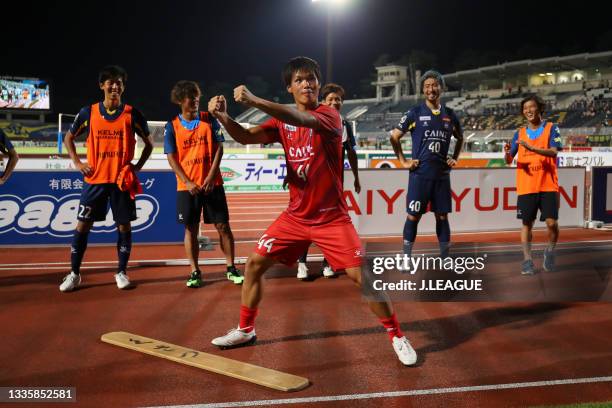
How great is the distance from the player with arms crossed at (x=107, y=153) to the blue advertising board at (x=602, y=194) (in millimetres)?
8657

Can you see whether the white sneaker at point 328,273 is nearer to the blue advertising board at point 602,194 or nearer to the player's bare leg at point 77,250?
the player's bare leg at point 77,250

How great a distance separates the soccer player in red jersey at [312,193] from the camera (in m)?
3.73

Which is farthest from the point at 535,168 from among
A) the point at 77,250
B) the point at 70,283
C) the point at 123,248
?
the point at 70,283

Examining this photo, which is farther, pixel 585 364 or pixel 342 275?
pixel 342 275

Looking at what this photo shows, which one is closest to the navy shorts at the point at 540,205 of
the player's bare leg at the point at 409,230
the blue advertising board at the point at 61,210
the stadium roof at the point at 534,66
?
the player's bare leg at the point at 409,230

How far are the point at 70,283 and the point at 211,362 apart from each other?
9.56 ft

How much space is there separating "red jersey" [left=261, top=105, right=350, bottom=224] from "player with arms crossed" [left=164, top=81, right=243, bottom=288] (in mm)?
2268

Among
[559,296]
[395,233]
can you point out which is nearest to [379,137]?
[395,233]

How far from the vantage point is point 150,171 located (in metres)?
9.19

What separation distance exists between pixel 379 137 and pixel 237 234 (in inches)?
1921

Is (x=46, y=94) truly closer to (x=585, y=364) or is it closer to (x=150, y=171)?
(x=150, y=171)

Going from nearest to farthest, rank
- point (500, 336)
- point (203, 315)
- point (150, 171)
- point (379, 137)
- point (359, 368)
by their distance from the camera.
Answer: point (359, 368) < point (500, 336) < point (203, 315) < point (150, 171) < point (379, 137)

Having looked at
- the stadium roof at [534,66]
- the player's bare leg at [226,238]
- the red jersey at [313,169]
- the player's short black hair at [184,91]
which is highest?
the stadium roof at [534,66]

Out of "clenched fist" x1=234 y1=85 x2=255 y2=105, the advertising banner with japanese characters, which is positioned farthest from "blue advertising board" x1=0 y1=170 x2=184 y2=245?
→ the advertising banner with japanese characters
